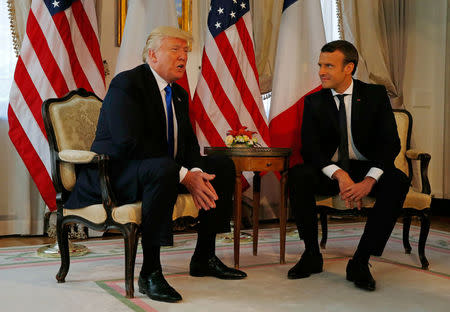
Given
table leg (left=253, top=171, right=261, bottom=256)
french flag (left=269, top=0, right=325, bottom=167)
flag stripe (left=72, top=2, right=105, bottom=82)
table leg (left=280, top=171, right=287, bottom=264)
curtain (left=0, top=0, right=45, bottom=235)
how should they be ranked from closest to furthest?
table leg (left=280, top=171, right=287, bottom=264)
table leg (left=253, top=171, right=261, bottom=256)
flag stripe (left=72, top=2, right=105, bottom=82)
curtain (left=0, top=0, right=45, bottom=235)
french flag (left=269, top=0, right=325, bottom=167)

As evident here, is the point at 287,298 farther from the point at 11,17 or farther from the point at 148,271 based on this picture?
the point at 11,17

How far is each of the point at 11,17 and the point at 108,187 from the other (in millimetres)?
2228

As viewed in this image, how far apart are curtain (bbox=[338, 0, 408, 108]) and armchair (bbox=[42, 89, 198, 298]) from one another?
336cm

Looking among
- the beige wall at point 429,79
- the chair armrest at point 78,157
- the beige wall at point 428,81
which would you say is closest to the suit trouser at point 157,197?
the chair armrest at point 78,157

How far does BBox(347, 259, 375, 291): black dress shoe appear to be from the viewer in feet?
8.96

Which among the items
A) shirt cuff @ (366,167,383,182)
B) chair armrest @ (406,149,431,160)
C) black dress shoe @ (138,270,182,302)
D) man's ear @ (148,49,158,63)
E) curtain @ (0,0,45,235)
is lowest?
black dress shoe @ (138,270,182,302)

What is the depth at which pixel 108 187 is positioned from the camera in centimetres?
256

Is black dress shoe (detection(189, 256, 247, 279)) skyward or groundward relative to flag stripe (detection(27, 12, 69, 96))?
groundward

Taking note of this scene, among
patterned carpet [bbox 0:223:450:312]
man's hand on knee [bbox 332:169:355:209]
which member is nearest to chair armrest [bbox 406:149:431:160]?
patterned carpet [bbox 0:223:450:312]

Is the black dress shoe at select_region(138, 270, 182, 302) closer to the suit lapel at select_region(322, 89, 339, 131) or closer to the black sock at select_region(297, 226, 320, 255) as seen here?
the black sock at select_region(297, 226, 320, 255)

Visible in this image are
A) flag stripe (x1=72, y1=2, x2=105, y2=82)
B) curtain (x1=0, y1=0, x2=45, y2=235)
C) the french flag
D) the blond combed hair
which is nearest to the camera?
the blond combed hair

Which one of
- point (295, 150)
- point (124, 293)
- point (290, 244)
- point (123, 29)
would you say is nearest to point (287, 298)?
point (124, 293)

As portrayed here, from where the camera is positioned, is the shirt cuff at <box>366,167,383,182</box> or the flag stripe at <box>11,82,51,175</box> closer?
the shirt cuff at <box>366,167,383,182</box>

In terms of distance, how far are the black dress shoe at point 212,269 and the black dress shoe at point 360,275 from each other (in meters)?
0.57
